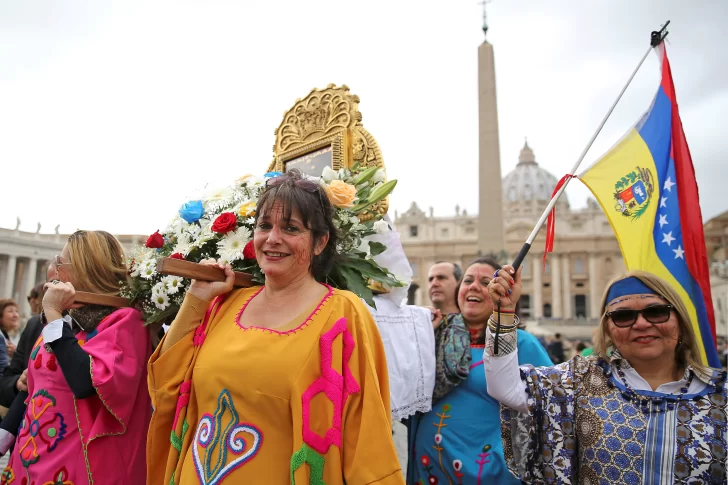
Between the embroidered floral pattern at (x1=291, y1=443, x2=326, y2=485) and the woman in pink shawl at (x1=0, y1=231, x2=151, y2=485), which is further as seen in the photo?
the woman in pink shawl at (x1=0, y1=231, x2=151, y2=485)

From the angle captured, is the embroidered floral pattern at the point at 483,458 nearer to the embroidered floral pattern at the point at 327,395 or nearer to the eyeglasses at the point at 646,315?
the eyeglasses at the point at 646,315

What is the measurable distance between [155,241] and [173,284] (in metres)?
0.27

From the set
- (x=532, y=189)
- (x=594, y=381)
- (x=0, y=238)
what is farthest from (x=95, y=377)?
(x=532, y=189)

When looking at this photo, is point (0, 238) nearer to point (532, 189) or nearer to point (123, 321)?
point (123, 321)

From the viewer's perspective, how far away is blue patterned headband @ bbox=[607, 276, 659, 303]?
2.25 m

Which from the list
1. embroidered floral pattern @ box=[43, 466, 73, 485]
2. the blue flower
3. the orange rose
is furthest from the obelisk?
embroidered floral pattern @ box=[43, 466, 73, 485]

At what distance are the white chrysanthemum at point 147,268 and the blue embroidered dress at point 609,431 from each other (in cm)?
176

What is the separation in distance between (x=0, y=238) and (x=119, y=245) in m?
49.8

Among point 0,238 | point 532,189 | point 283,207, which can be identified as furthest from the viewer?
point 532,189

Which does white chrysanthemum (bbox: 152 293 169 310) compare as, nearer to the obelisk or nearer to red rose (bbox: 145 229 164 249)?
red rose (bbox: 145 229 164 249)

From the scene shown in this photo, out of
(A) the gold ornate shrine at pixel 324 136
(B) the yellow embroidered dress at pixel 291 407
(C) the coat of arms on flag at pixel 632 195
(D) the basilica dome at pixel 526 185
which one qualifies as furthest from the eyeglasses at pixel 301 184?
(D) the basilica dome at pixel 526 185

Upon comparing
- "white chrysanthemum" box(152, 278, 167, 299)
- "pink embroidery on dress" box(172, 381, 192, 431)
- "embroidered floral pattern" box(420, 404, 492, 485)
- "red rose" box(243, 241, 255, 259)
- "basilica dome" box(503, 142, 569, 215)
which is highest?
"basilica dome" box(503, 142, 569, 215)

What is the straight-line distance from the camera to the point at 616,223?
3.00 metres

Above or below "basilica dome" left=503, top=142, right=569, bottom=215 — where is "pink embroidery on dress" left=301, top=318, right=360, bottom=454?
below
